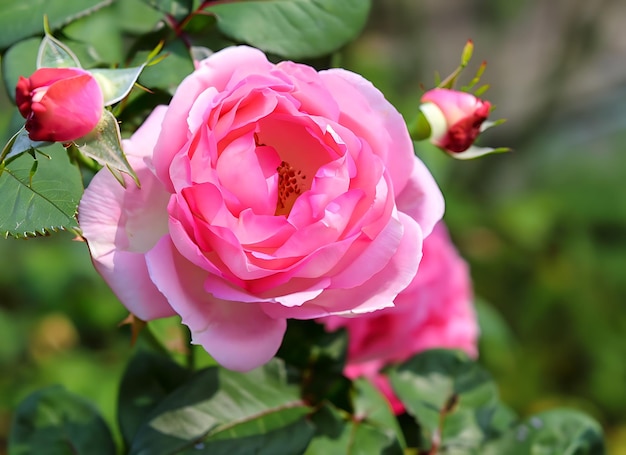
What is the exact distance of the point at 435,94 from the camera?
0.43 meters

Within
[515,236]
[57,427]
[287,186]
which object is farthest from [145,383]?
[515,236]

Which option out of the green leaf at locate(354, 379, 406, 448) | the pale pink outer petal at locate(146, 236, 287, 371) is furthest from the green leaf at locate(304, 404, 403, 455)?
the pale pink outer petal at locate(146, 236, 287, 371)

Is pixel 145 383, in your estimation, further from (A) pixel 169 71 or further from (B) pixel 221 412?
(A) pixel 169 71

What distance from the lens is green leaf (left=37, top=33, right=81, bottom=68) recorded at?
0.36m

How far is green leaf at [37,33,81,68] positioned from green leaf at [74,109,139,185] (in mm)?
35

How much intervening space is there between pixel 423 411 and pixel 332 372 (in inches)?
2.9

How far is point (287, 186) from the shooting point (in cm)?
41

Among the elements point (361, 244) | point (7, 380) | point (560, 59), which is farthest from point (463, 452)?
point (560, 59)

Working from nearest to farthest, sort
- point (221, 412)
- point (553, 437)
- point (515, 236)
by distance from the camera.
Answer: point (221, 412), point (553, 437), point (515, 236)

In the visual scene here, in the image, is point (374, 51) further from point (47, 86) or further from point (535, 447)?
point (47, 86)

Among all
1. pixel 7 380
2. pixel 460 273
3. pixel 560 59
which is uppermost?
pixel 460 273

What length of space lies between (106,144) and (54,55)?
0.17 ft

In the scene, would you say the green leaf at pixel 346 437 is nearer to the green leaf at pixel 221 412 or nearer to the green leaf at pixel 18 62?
the green leaf at pixel 221 412

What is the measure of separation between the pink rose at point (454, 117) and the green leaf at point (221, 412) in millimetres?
171
